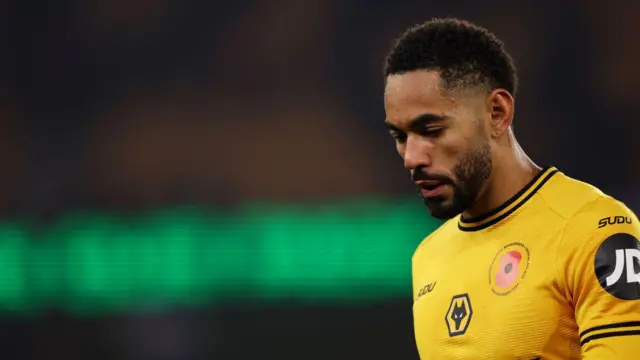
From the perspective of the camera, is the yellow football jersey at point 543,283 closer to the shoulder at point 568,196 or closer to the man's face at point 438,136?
the shoulder at point 568,196

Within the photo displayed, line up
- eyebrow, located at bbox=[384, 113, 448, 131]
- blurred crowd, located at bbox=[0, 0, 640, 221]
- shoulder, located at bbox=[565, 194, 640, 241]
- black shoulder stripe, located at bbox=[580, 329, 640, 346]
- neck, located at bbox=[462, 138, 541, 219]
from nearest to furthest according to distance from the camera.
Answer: black shoulder stripe, located at bbox=[580, 329, 640, 346] < shoulder, located at bbox=[565, 194, 640, 241] < eyebrow, located at bbox=[384, 113, 448, 131] < neck, located at bbox=[462, 138, 541, 219] < blurred crowd, located at bbox=[0, 0, 640, 221]

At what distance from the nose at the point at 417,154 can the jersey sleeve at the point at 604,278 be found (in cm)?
31

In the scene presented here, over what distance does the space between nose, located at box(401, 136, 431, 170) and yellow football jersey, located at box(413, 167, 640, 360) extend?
223 mm

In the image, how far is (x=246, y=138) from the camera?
477 centimetres

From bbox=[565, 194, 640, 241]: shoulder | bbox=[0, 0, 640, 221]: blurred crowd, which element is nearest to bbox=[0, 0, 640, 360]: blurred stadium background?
bbox=[0, 0, 640, 221]: blurred crowd

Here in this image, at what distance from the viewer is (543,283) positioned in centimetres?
192

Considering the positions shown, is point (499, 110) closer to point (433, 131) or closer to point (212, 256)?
point (433, 131)

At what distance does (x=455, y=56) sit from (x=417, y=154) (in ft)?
0.74

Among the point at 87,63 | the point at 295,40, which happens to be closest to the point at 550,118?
the point at 295,40

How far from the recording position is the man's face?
2025mm

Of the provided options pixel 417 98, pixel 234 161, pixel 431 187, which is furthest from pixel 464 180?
pixel 234 161

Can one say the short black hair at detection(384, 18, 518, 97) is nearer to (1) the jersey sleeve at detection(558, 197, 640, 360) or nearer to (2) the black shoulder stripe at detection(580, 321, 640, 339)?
(1) the jersey sleeve at detection(558, 197, 640, 360)

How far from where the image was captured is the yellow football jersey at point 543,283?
1.81 m

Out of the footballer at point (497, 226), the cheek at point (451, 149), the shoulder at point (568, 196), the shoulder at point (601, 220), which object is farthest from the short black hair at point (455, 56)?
the shoulder at point (601, 220)
